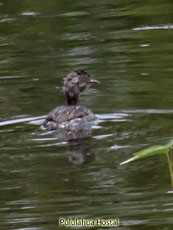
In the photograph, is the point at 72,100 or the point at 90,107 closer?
the point at 72,100

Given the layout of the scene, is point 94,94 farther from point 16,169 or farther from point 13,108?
point 16,169

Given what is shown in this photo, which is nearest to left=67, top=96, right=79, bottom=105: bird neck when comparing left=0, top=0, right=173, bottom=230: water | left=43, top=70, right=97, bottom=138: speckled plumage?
left=43, top=70, right=97, bottom=138: speckled plumage

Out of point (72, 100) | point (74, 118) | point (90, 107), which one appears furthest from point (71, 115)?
point (90, 107)

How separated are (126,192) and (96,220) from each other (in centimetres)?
82

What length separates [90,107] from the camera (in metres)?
11.7

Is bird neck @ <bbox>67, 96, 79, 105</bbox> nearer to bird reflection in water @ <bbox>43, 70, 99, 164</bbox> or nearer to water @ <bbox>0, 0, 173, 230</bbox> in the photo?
bird reflection in water @ <bbox>43, 70, 99, 164</bbox>

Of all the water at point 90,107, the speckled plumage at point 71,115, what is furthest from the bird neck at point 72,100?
the water at point 90,107

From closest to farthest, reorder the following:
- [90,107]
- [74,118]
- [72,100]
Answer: [74,118], [72,100], [90,107]

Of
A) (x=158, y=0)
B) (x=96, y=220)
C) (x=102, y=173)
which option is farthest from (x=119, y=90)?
(x=158, y=0)

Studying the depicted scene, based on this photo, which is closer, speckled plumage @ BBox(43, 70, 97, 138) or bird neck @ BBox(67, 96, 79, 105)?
speckled plumage @ BBox(43, 70, 97, 138)

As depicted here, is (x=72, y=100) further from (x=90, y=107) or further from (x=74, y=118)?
(x=74, y=118)

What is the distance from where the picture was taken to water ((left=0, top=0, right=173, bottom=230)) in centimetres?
735

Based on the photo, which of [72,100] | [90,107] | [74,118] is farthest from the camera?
[90,107]

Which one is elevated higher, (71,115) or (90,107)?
(71,115)
